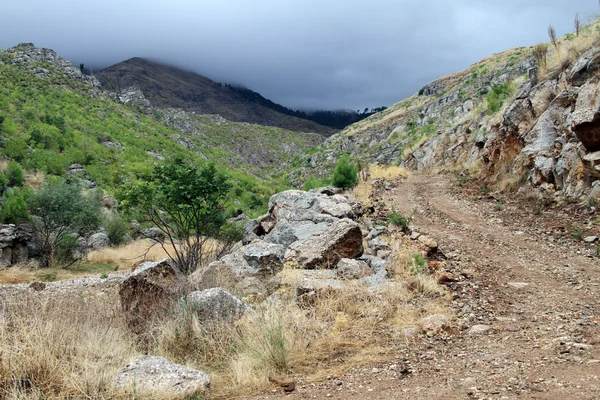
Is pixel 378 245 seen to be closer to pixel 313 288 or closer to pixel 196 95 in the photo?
pixel 313 288

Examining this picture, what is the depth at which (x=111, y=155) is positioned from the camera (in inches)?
1154

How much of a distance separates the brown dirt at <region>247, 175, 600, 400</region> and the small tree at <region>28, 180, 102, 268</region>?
1496 cm

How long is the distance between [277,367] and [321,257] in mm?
3293

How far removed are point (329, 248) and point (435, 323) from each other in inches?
115

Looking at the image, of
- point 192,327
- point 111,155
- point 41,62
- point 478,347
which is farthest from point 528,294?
point 41,62

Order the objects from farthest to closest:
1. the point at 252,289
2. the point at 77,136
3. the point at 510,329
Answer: the point at 77,136
the point at 252,289
the point at 510,329

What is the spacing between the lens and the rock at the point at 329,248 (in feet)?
24.0

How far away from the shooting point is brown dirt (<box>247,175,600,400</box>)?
3.29 metres

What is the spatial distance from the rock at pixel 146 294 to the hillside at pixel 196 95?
10479 cm

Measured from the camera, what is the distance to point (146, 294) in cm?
566

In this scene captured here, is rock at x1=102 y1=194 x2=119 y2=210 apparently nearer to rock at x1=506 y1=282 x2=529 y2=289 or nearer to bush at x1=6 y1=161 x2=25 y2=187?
bush at x1=6 y1=161 x2=25 y2=187

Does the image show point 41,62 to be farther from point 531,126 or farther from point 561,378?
point 561,378

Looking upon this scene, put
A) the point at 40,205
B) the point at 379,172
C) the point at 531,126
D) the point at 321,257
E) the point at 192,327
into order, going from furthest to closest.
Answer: the point at 379,172 < the point at 40,205 < the point at 531,126 < the point at 321,257 < the point at 192,327

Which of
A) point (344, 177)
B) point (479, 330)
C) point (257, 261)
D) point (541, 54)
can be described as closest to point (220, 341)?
point (479, 330)
